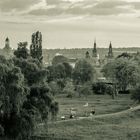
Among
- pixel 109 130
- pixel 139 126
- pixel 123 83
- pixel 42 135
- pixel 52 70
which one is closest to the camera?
pixel 42 135

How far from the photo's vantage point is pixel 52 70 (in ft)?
364

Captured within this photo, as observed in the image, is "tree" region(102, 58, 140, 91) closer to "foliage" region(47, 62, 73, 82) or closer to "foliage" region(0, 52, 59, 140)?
"foliage" region(47, 62, 73, 82)

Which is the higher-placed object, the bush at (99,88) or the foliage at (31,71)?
the foliage at (31,71)

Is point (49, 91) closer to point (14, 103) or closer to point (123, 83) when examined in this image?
point (14, 103)

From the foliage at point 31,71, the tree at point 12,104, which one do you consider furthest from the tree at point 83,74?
the tree at point 12,104

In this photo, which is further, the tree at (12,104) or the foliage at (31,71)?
the foliage at (31,71)

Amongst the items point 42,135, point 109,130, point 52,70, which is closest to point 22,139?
point 42,135

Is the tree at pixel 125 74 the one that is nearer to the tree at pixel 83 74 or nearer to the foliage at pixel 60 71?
the tree at pixel 83 74

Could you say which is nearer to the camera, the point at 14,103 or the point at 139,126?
the point at 14,103

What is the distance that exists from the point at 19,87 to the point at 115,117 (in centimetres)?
1684

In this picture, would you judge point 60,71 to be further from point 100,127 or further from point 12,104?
point 12,104

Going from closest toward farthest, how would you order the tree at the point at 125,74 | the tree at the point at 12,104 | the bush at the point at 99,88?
the tree at the point at 12,104 → the bush at the point at 99,88 → the tree at the point at 125,74

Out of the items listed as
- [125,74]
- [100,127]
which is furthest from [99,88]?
[100,127]

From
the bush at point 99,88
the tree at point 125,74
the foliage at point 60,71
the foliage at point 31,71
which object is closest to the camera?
the foliage at point 31,71
